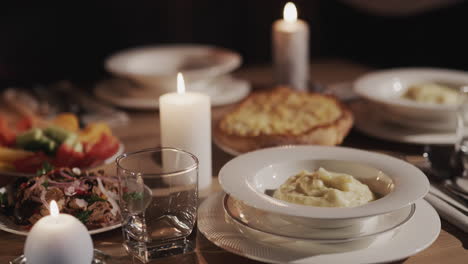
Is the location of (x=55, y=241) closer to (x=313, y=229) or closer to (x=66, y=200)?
(x=66, y=200)

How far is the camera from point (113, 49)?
4.16 meters

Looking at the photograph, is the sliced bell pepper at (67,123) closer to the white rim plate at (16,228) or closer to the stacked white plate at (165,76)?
the stacked white plate at (165,76)

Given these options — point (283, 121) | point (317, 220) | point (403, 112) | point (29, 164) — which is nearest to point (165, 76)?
point (283, 121)

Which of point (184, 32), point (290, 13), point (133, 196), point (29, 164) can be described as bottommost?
point (184, 32)

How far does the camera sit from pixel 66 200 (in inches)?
48.4

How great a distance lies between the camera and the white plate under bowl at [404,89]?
1.78 metres

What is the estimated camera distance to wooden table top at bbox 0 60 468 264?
1146 millimetres

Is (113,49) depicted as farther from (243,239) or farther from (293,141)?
(243,239)

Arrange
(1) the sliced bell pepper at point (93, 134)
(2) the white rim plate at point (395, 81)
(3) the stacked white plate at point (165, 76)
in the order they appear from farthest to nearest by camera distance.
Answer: (3) the stacked white plate at point (165, 76), (2) the white rim plate at point (395, 81), (1) the sliced bell pepper at point (93, 134)

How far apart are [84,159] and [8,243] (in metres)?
0.40

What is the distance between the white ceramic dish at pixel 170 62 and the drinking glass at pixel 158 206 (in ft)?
3.59

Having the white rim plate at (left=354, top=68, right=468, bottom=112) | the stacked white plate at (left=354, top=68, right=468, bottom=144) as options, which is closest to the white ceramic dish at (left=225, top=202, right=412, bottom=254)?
the stacked white plate at (left=354, top=68, right=468, bottom=144)

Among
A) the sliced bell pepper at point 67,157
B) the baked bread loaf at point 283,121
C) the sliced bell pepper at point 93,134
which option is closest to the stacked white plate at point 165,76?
the baked bread loaf at point 283,121

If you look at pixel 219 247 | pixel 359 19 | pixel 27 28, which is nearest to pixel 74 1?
pixel 27 28
